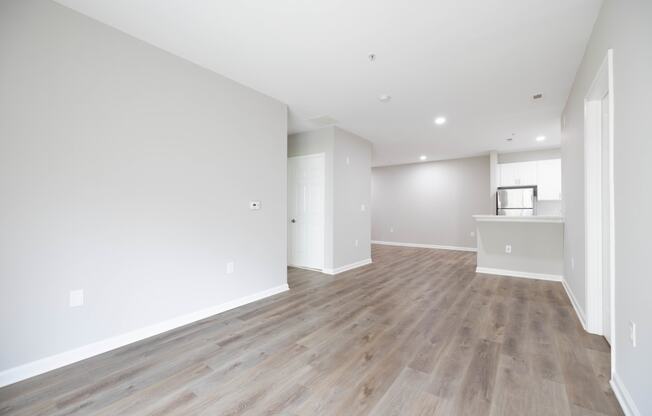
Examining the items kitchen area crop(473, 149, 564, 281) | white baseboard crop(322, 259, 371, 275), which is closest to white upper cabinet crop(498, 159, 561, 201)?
kitchen area crop(473, 149, 564, 281)

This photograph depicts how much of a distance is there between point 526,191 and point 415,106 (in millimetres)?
4326

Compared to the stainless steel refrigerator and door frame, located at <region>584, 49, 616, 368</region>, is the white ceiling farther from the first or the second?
the stainless steel refrigerator

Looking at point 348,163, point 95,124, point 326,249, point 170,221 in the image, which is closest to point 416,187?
point 348,163

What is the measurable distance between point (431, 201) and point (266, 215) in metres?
5.85

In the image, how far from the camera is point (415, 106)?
12.8ft

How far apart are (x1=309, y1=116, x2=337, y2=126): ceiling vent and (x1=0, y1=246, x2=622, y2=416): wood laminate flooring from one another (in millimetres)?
2762

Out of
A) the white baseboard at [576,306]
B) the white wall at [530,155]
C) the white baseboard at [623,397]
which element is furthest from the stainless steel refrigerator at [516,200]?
the white baseboard at [623,397]

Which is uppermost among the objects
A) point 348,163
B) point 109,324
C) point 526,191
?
point 348,163

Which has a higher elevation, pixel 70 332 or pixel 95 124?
pixel 95 124

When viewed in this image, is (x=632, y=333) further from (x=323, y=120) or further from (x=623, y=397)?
(x=323, y=120)

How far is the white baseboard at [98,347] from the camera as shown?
5.93 ft

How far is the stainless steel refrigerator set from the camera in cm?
634

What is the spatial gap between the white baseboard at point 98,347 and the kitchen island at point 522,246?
415 cm

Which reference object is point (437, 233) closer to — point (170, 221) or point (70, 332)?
point (170, 221)
